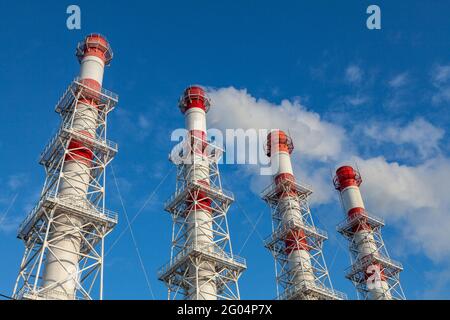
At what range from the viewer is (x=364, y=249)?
77375 millimetres

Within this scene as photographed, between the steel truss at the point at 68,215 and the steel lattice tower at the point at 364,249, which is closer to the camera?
the steel truss at the point at 68,215

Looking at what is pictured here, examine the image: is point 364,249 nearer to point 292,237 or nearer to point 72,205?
point 292,237

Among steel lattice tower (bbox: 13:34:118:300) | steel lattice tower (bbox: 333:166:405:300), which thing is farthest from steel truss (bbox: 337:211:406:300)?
steel lattice tower (bbox: 13:34:118:300)

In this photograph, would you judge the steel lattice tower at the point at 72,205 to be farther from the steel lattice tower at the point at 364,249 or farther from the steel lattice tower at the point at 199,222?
the steel lattice tower at the point at 364,249

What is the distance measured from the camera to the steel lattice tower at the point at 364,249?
74.0 m

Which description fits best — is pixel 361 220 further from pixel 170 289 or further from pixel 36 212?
pixel 36 212

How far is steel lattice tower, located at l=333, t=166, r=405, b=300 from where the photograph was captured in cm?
7400

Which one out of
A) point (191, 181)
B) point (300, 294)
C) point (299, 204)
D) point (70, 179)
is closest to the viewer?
point (70, 179)

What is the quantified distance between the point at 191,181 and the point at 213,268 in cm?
1018

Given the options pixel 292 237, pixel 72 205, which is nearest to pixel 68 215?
pixel 72 205

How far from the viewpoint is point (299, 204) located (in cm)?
7525

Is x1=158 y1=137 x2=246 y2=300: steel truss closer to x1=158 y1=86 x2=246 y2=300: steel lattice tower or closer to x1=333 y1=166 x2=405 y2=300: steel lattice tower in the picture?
x1=158 y1=86 x2=246 y2=300: steel lattice tower

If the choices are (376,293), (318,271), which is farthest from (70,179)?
(376,293)

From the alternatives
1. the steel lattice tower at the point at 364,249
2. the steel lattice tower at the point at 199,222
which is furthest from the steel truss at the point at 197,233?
the steel lattice tower at the point at 364,249
